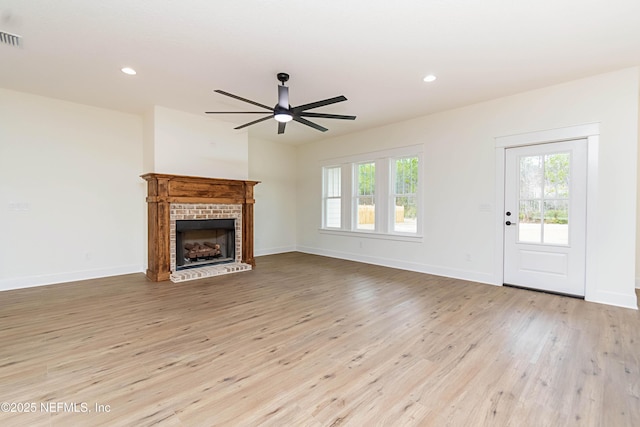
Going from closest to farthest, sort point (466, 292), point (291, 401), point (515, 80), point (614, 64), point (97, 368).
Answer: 1. point (291, 401)
2. point (97, 368)
3. point (614, 64)
4. point (515, 80)
5. point (466, 292)

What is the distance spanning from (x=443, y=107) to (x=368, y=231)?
2717 mm

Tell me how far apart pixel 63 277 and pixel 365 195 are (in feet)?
17.8

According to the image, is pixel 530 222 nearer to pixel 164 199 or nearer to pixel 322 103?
pixel 322 103

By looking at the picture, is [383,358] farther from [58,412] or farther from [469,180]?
[469,180]

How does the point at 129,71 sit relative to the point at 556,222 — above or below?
above

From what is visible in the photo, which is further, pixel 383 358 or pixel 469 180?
pixel 469 180

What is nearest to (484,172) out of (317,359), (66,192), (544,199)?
(544,199)

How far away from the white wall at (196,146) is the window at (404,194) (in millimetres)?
3043

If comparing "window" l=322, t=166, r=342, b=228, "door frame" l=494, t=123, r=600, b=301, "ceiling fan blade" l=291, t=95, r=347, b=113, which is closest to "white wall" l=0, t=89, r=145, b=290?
"ceiling fan blade" l=291, t=95, r=347, b=113

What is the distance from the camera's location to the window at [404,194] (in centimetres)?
549

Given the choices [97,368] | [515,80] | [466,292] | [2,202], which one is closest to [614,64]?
[515,80]

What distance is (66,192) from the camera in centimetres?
455

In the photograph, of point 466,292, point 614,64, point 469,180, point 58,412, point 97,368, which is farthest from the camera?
point 469,180

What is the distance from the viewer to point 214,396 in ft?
6.02
